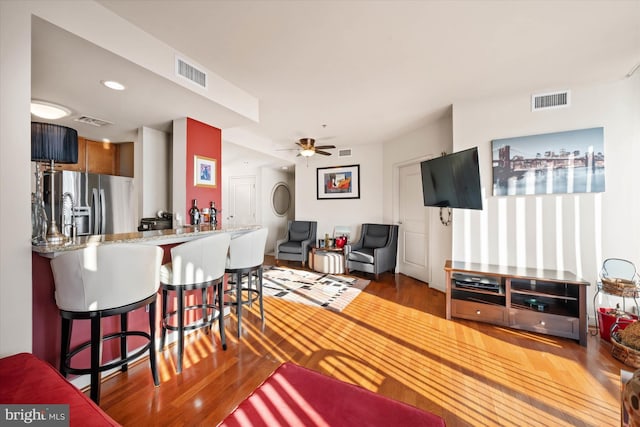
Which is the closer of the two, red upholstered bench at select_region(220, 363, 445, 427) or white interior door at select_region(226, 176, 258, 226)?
red upholstered bench at select_region(220, 363, 445, 427)

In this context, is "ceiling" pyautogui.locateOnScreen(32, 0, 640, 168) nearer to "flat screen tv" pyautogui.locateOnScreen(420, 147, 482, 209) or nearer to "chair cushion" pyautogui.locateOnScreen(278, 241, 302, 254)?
"flat screen tv" pyautogui.locateOnScreen(420, 147, 482, 209)

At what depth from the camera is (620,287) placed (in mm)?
2244

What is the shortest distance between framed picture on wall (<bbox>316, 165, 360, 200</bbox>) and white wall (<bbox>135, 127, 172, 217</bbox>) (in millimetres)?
3097

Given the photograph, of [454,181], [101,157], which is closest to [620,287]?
[454,181]

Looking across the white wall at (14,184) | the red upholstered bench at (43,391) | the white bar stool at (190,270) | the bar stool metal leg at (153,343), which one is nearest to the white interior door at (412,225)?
the white bar stool at (190,270)

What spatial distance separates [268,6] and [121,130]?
3.05 metres

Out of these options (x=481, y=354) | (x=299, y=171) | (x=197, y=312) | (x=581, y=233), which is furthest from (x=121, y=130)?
(x=581, y=233)

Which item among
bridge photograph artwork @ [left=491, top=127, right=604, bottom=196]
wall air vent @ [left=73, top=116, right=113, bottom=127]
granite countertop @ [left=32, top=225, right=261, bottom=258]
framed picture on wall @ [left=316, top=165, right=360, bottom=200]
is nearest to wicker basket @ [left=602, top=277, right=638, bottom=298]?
bridge photograph artwork @ [left=491, top=127, right=604, bottom=196]

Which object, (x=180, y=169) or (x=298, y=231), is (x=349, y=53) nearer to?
(x=180, y=169)

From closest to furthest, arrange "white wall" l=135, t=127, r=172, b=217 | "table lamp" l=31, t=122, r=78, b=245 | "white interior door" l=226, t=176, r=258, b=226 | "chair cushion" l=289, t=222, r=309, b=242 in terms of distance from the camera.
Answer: "table lamp" l=31, t=122, r=78, b=245 < "white wall" l=135, t=127, r=172, b=217 < "chair cushion" l=289, t=222, r=309, b=242 < "white interior door" l=226, t=176, r=258, b=226

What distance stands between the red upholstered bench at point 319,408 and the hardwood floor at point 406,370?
2.62ft

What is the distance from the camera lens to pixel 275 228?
7.23 meters

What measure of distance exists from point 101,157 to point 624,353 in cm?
653

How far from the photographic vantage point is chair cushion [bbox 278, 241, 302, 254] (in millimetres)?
5383
